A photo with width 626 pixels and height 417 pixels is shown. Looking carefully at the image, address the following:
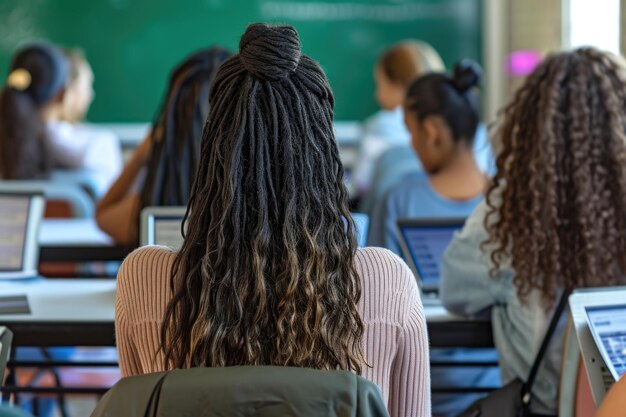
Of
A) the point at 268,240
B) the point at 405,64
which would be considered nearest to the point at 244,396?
the point at 268,240

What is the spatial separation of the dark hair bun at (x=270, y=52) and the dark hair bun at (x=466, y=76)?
1.80 meters

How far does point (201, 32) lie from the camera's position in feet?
24.1

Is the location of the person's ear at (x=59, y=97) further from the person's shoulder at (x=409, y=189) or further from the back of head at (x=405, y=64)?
the person's shoulder at (x=409, y=189)

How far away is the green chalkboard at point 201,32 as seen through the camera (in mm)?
7262

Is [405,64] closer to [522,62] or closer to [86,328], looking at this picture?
[522,62]

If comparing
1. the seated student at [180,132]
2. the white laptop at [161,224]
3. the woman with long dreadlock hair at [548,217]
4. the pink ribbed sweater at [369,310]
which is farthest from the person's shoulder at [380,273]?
the seated student at [180,132]

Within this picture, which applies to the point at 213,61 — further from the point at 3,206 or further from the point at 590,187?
the point at 590,187

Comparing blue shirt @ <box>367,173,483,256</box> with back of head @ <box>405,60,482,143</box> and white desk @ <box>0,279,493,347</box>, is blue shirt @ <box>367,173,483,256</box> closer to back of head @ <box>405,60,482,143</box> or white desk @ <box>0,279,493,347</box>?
back of head @ <box>405,60,482,143</box>

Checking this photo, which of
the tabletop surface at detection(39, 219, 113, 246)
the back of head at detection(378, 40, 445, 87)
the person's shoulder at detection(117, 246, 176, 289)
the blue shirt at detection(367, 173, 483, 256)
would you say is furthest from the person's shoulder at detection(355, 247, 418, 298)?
the back of head at detection(378, 40, 445, 87)

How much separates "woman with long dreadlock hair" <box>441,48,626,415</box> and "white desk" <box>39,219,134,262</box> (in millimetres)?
1252

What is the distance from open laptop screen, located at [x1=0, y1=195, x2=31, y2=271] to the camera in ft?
8.96

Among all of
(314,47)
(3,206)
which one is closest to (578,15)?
(314,47)

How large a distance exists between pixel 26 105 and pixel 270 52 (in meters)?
3.37

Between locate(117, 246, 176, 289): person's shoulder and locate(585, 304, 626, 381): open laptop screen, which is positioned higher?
locate(117, 246, 176, 289): person's shoulder
